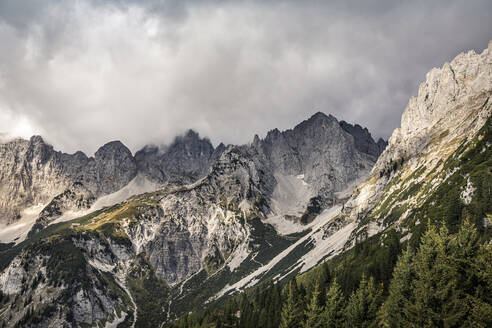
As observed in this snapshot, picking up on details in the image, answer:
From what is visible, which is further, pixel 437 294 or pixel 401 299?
pixel 401 299

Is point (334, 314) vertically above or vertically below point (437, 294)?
below

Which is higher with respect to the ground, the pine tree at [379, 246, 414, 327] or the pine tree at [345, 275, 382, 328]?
the pine tree at [379, 246, 414, 327]

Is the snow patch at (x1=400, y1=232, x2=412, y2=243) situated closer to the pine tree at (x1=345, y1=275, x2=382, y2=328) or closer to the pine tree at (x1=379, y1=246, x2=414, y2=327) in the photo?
the pine tree at (x1=345, y1=275, x2=382, y2=328)

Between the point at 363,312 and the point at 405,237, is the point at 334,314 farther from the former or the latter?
the point at 405,237

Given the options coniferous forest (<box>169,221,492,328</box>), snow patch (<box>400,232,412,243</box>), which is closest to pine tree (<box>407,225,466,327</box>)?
coniferous forest (<box>169,221,492,328</box>)

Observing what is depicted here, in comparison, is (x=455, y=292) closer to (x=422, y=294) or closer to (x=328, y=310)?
(x=422, y=294)

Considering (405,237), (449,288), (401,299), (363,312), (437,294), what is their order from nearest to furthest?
(449,288) → (437,294) → (401,299) → (363,312) → (405,237)

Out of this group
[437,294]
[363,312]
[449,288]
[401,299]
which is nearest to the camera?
[449,288]

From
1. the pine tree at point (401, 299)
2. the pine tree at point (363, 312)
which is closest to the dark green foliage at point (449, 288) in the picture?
the pine tree at point (401, 299)

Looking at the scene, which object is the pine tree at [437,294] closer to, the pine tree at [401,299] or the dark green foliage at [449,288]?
the dark green foliage at [449,288]

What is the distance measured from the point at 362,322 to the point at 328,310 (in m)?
9.69

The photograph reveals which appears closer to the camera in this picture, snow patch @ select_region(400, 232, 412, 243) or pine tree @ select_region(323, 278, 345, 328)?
pine tree @ select_region(323, 278, 345, 328)

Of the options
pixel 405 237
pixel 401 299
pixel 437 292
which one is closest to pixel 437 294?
pixel 437 292

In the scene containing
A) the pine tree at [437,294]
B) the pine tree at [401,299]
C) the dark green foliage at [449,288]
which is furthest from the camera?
the pine tree at [401,299]
